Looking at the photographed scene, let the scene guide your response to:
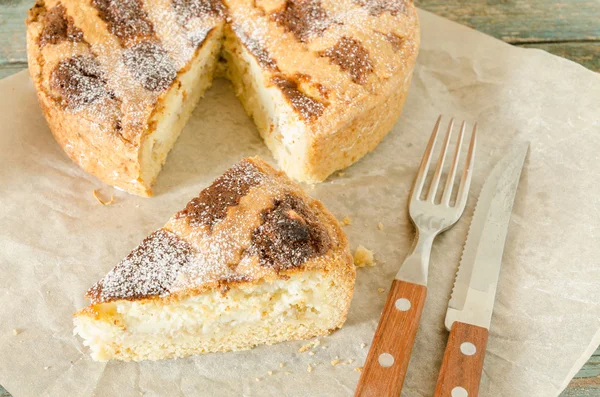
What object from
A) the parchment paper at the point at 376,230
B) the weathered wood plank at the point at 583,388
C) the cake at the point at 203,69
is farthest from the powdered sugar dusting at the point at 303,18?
the weathered wood plank at the point at 583,388

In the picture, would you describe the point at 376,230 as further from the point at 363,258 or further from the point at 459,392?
the point at 459,392

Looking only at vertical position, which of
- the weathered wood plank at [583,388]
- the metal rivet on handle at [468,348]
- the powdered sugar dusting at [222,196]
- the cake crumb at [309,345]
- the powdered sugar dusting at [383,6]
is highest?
the powdered sugar dusting at [383,6]

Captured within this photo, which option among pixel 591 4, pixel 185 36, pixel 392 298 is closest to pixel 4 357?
pixel 392 298

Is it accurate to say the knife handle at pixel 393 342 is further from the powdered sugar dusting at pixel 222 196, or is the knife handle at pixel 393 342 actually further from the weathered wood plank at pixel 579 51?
the weathered wood plank at pixel 579 51

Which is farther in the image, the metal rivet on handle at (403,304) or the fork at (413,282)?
the metal rivet on handle at (403,304)

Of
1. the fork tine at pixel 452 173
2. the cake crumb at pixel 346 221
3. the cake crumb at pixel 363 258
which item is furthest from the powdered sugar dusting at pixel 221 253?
the fork tine at pixel 452 173

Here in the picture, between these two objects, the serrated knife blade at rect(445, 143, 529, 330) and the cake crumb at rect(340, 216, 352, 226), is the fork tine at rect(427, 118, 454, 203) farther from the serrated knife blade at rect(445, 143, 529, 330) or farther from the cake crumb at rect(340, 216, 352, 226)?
the cake crumb at rect(340, 216, 352, 226)

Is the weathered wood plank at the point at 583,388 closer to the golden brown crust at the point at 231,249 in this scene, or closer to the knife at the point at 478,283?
the knife at the point at 478,283

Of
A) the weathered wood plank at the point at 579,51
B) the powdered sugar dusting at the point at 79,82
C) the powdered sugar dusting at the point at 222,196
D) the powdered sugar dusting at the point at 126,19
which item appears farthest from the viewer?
the weathered wood plank at the point at 579,51

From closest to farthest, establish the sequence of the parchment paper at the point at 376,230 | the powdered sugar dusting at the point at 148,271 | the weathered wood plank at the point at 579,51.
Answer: the powdered sugar dusting at the point at 148,271
the parchment paper at the point at 376,230
the weathered wood plank at the point at 579,51

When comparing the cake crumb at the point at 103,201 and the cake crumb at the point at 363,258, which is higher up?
the cake crumb at the point at 103,201
